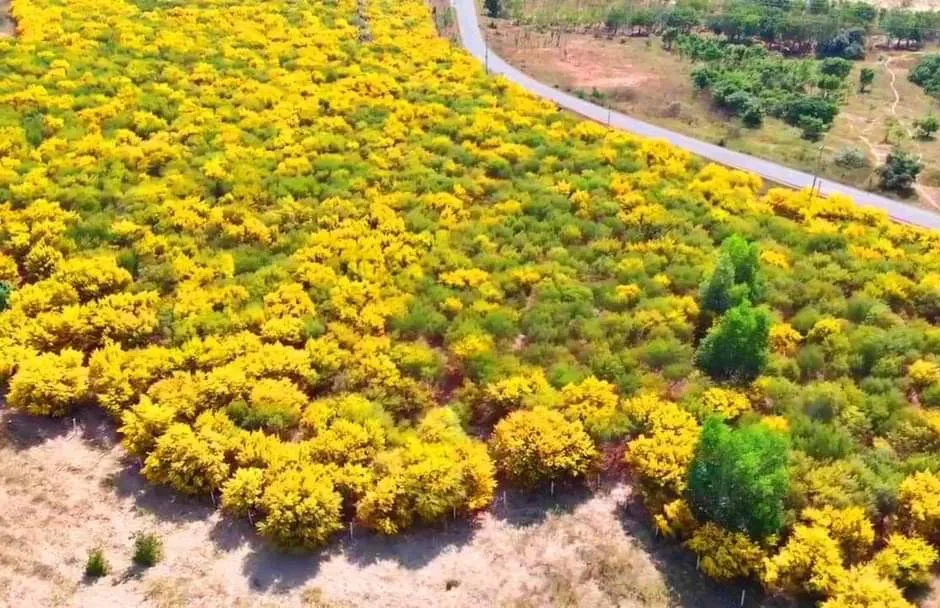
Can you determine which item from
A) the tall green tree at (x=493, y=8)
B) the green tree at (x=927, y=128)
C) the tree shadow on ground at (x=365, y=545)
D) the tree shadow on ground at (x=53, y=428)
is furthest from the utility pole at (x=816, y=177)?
the tall green tree at (x=493, y=8)

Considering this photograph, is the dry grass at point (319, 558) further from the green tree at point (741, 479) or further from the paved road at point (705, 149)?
the paved road at point (705, 149)

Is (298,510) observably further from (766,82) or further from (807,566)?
(766,82)

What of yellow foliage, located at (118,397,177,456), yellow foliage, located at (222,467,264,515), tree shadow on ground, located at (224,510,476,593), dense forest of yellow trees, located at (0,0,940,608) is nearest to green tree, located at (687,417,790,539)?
dense forest of yellow trees, located at (0,0,940,608)

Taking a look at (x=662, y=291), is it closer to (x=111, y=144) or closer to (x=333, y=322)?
(x=333, y=322)

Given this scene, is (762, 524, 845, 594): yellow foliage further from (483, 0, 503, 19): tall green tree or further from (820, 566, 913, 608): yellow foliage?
(483, 0, 503, 19): tall green tree

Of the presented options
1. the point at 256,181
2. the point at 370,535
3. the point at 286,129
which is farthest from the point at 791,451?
the point at 286,129

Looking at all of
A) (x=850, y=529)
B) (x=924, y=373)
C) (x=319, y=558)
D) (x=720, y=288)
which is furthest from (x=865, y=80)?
(x=319, y=558)

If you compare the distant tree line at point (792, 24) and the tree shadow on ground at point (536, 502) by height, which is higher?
the distant tree line at point (792, 24)
